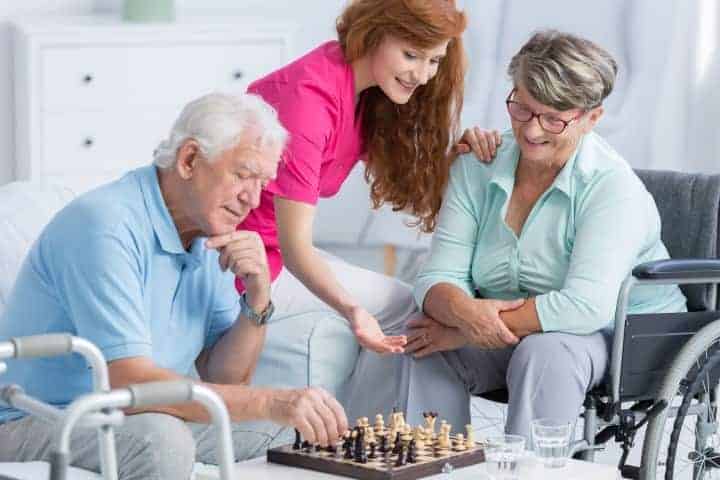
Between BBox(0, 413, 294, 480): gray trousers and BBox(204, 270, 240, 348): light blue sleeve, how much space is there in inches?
12.1

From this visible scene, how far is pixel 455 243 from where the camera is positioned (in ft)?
10.5

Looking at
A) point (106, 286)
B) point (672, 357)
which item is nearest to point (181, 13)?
point (672, 357)

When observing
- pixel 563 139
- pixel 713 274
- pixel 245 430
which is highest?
pixel 563 139

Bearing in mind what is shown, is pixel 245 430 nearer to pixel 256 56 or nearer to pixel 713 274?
pixel 713 274

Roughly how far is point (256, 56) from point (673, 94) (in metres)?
1.36

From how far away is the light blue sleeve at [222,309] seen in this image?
2.74 meters

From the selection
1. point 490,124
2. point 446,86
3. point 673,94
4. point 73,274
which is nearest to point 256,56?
point 490,124

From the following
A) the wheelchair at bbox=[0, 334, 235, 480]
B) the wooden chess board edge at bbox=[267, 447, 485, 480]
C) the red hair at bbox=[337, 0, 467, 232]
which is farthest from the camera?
the red hair at bbox=[337, 0, 467, 232]

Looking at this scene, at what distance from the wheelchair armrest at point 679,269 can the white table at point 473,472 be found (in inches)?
22.7

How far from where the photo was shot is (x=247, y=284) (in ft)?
8.80

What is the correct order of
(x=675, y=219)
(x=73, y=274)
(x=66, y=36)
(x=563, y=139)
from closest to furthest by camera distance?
(x=73, y=274) < (x=563, y=139) < (x=675, y=219) < (x=66, y=36)

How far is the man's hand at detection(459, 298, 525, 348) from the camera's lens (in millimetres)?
3047

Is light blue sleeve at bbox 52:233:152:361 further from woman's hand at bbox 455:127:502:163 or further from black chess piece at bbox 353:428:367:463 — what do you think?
woman's hand at bbox 455:127:502:163

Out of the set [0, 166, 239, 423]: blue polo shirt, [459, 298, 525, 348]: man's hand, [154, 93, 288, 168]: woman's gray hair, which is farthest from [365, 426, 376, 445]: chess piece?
[459, 298, 525, 348]: man's hand
